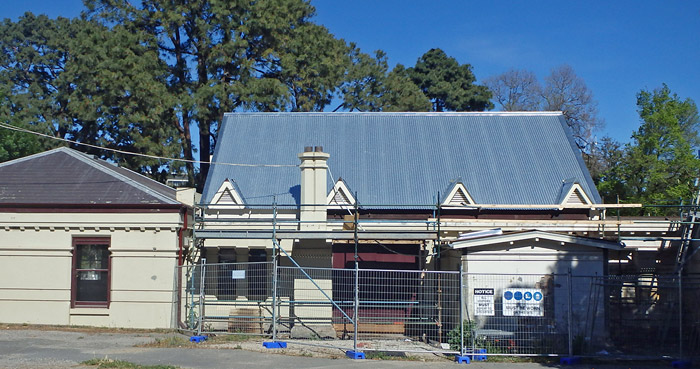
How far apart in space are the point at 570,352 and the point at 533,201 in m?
8.88

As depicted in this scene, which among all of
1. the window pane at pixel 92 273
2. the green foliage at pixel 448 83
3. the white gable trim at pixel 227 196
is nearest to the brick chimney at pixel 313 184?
the white gable trim at pixel 227 196

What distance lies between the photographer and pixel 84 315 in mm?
19406

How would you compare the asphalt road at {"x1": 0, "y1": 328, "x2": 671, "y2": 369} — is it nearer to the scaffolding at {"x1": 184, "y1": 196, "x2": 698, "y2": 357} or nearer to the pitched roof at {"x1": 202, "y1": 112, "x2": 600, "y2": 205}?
the scaffolding at {"x1": 184, "y1": 196, "x2": 698, "y2": 357}

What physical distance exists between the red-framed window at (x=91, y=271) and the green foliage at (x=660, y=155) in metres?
25.7

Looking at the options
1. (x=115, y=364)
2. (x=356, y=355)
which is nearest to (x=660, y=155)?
(x=356, y=355)

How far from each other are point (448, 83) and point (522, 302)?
3763 centimetres

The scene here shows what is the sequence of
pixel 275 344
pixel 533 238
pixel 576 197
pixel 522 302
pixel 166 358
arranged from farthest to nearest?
1. pixel 576 197
2. pixel 533 238
3. pixel 275 344
4. pixel 522 302
5. pixel 166 358

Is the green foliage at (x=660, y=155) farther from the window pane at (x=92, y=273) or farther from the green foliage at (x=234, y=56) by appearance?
the window pane at (x=92, y=273)

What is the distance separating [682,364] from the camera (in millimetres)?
14797

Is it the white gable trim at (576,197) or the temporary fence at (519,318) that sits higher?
the white gable trim at (576,197)

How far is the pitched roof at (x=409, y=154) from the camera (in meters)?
23.8

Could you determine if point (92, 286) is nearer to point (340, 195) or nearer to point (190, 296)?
point (190, 296)

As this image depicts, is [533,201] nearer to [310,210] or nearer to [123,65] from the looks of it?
[310,210]

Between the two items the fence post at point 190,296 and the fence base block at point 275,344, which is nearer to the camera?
the fence base block at point 275,344
